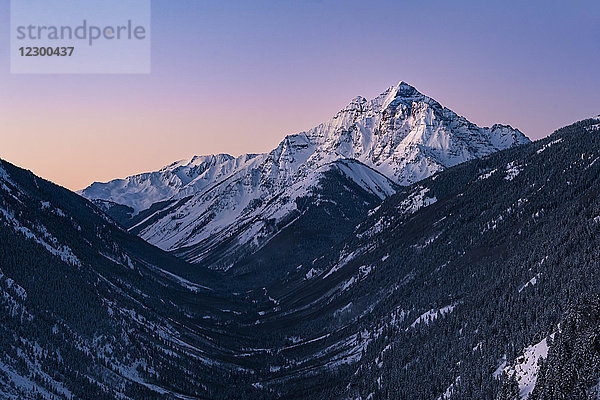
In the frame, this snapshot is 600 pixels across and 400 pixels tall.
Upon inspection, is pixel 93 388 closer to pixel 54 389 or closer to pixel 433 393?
pixel 54 389

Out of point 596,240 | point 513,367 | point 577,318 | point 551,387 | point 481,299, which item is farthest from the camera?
point 481,299

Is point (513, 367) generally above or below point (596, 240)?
below

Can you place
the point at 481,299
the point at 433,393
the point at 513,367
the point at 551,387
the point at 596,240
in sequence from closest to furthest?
the point at 551,387, the point at 513,367, the point at 433,393, the point at 596,240, the point at 481,299

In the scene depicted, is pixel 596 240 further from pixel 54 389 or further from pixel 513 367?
pixel 54 389

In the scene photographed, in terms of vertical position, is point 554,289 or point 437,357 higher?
point 554,289

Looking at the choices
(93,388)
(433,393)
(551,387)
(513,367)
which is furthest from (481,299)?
(93,388)

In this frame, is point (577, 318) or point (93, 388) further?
point (93, 388)

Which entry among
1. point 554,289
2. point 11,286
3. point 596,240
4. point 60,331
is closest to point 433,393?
point 554,289

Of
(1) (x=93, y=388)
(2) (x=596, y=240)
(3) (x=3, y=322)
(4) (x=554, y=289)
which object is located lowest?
(1) (x=93, y=388)

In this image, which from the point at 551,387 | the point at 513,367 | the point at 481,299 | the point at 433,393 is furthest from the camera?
the point at 481,299
